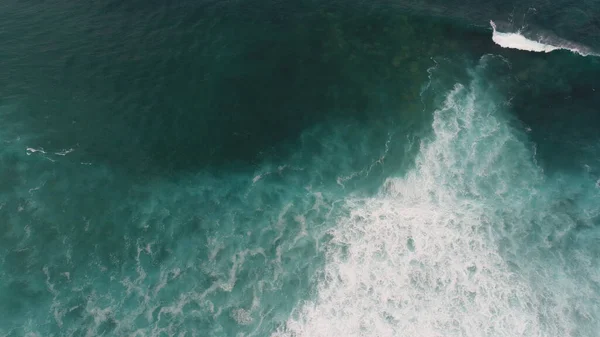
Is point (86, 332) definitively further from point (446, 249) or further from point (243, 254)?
point (446, 249)

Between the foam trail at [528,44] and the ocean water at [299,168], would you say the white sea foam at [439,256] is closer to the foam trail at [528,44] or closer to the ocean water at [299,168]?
the ocean water at [299,168]

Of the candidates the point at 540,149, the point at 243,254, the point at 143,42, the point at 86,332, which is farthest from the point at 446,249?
the point at 143,42

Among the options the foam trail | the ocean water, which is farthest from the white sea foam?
the foam trail

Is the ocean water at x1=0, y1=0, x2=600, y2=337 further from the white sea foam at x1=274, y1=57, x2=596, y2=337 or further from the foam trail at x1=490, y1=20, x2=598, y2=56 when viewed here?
the foam trail at x1=490, y1=20, x2=598, y2=56

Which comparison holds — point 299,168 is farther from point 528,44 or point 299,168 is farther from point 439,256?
point 528,44

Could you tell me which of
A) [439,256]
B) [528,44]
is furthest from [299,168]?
[528,44]

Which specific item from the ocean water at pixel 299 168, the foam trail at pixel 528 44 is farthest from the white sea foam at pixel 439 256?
the foam trail at pixel 528 44
